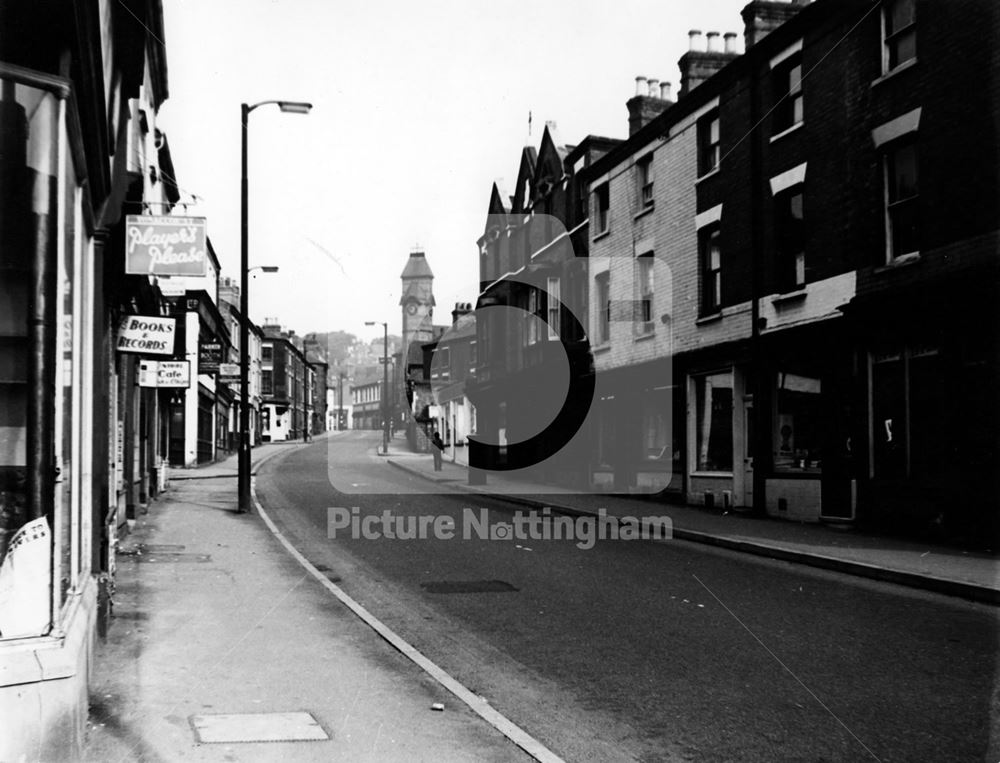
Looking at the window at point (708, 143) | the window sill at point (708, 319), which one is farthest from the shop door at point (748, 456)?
the window at point (708, 143)

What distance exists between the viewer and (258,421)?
251ft

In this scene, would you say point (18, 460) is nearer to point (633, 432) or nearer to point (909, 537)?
point (909, 537)

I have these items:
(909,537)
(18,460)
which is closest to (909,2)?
(909,537)

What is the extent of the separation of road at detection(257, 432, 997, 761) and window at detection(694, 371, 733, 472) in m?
7.03

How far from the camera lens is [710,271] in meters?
22.0

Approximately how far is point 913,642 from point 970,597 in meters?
2.74

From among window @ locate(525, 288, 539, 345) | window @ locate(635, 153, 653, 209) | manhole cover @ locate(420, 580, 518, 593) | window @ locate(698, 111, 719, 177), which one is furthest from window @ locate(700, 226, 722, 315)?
manhole cover @ locate(420, 580, 518, 593)

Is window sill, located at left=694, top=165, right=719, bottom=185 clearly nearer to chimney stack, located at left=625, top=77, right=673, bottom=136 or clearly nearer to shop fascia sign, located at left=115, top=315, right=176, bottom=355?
chimney stack, located at left=625, top=77, right=673, bottom=136

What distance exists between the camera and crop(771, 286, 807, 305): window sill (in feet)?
60.5

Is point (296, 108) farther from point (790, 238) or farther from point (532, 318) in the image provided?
point (532, 318)

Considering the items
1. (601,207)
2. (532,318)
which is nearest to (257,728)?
(601,207)

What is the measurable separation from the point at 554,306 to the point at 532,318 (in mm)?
2544

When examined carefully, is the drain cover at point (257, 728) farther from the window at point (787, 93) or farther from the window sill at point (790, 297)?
the window at point (787, 93)

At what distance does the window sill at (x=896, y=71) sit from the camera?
1562 centimetres
